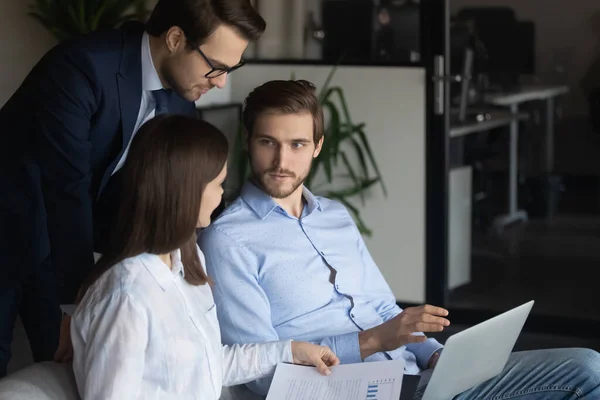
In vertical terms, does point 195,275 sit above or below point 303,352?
above

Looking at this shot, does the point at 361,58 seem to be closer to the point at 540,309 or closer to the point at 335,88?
the point at 335,88

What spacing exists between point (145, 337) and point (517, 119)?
9.74 ft

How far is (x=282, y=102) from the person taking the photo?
7.14 ft

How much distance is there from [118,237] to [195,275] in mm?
204

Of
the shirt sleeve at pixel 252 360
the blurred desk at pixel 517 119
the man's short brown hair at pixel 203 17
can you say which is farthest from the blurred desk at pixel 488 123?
the shirt sleeve at pixel 252 360

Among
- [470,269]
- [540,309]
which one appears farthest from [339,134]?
[540,309]

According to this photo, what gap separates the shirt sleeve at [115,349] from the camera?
1528 millimetres

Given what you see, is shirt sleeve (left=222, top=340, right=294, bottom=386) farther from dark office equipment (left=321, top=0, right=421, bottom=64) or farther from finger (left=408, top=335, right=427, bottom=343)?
dark office equipment (left=321, top=0, right=421, bottom=64)

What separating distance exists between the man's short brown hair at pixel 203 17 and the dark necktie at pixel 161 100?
0.46 ft

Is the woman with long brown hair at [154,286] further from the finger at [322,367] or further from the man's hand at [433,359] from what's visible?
the man's hand at [433,359]

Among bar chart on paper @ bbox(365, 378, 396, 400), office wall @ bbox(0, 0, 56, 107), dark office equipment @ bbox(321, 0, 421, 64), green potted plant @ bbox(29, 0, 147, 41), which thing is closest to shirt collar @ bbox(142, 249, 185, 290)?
bar chart on paper @ bbox(365, 378, 396, 400)

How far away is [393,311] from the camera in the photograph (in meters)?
2.29

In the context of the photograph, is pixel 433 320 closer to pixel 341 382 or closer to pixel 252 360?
pixel 341 382

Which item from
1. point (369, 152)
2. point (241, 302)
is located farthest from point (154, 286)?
point (369, 152)
